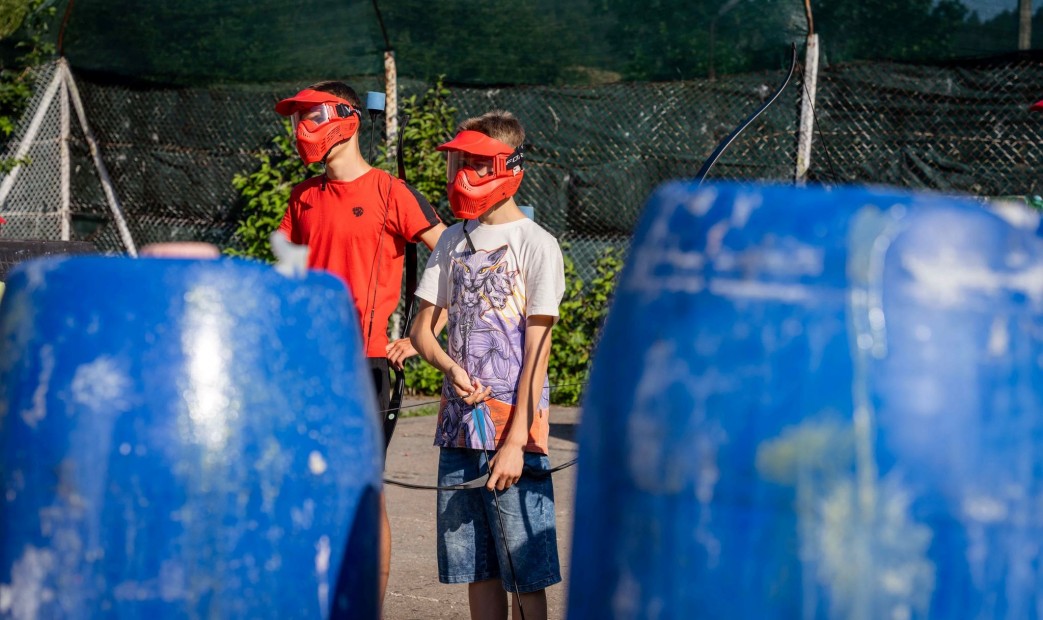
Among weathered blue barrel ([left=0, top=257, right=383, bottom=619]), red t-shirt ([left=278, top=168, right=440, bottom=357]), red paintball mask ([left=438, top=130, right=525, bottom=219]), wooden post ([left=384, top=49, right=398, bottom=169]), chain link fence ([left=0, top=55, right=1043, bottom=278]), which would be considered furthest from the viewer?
wooden post ([left=384, top=49, right=398, bottom=169])

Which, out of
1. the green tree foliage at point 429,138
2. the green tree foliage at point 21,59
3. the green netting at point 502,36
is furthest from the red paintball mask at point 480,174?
the green tree foliage at point 21,59

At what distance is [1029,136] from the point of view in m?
7.68

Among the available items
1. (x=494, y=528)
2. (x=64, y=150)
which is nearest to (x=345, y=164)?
(x=494, y=528)

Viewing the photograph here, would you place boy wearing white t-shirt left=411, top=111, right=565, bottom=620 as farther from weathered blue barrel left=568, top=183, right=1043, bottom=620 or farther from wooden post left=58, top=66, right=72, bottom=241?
wooden post left=58, top=66, right=72, bottom=241

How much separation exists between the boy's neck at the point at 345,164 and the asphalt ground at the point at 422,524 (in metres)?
1.32

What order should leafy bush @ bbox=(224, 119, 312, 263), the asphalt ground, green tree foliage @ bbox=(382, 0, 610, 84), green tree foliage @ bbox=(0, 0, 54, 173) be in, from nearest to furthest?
the asphalt ground, green tree foliage @ bbox=(382, 0, 610, 84), leafy bush @ bbox=(224, 119, 312, 263), green tree foliage @ bbox=(0, 0, 54, 173)

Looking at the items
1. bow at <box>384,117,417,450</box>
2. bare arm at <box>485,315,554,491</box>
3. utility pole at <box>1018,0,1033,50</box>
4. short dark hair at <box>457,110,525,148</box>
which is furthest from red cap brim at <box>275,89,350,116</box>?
utility pole at <box>1018,0,1033,50</box>

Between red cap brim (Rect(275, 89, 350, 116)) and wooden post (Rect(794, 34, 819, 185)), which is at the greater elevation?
wooden post (Rect(794, 34, 819, 185))

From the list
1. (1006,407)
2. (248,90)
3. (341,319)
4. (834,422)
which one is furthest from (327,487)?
(248,90)

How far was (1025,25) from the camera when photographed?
7758 mm

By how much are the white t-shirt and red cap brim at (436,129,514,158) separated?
0.78 ft

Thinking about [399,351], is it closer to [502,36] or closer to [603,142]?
[603,142]

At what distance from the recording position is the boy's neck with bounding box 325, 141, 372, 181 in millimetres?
4109

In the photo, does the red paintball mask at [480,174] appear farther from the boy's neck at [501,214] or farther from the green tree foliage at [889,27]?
the green tree foliage at [889,27]
